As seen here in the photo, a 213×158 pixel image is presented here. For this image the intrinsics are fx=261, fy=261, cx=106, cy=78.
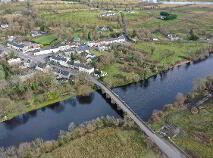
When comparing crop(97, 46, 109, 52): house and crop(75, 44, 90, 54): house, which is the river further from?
crop(75, 44, 90, 54): house

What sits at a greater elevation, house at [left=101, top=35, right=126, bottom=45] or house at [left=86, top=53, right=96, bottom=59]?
house at [left=101, top=35, right=126, bottom=45]

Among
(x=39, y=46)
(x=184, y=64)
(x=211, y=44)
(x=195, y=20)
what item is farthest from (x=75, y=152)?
(x=195, y=20)

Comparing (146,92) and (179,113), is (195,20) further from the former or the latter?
(179,113)

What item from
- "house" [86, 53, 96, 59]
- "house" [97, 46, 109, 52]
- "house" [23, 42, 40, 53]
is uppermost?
"house" [23, 42, 40, 53]

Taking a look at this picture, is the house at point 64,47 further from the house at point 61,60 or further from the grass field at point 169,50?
the grass field at point 169,50

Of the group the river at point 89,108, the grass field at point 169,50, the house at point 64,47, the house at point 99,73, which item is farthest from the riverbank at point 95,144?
the house at point 64,47

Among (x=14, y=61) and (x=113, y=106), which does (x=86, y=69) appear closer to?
(x=113, y=106)

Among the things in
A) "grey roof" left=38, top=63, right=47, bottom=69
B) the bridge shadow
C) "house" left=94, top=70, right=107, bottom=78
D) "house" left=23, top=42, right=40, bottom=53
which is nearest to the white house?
"house" left=23, top=42, right=40, bottom=53

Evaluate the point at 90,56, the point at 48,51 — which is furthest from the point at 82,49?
the point at 48,51
